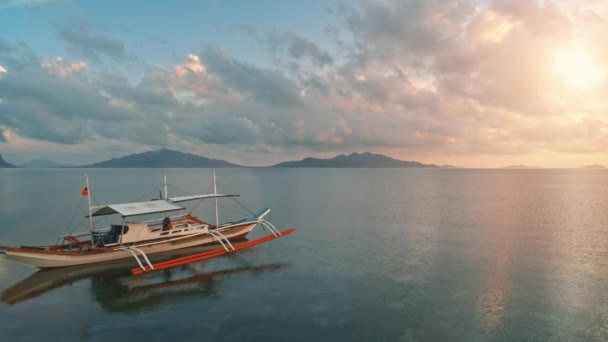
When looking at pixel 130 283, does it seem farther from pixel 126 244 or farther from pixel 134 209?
pixel 134 209

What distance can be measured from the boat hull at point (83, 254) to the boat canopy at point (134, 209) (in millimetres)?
3114

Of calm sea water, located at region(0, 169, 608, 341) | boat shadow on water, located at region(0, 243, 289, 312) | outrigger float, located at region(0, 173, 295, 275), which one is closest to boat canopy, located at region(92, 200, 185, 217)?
outrigger float, located at region(0, 173, 295, 275)

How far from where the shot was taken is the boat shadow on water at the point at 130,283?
2369cm

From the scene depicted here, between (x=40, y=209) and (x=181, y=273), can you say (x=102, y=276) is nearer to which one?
(x=181, y=273)

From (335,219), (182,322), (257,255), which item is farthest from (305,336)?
(335,219)

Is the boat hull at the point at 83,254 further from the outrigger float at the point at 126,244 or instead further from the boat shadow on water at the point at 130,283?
the boat shadow on water at the point at 130,283

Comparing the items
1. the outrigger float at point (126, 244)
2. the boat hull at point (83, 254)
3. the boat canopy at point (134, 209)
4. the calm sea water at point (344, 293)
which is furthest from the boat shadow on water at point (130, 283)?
the boat canopy at point (134, 209)

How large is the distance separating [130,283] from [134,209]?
8.08m

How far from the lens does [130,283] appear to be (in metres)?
26.8

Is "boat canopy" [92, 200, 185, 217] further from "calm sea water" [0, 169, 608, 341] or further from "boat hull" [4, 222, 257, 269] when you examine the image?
"calm sea water" [0, 169, 608, 341]

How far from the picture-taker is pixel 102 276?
28531 mm

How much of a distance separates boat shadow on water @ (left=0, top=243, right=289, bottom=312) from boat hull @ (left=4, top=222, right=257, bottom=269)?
727 millimetres

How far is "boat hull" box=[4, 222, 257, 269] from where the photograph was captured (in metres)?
27.4

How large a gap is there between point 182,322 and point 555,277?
93.1ft
